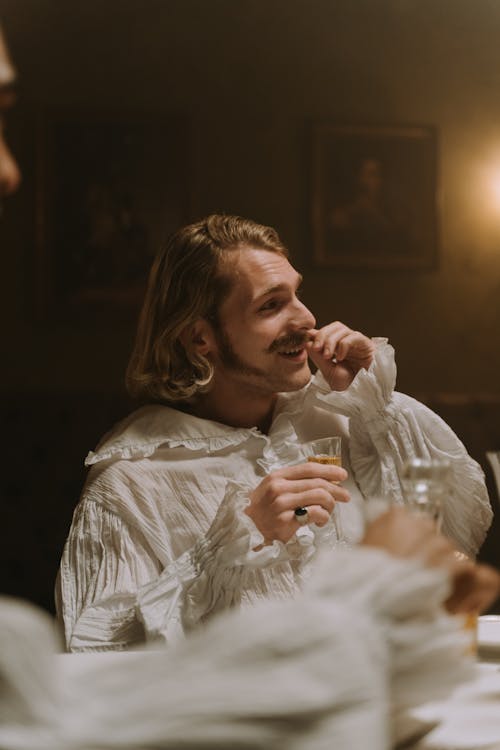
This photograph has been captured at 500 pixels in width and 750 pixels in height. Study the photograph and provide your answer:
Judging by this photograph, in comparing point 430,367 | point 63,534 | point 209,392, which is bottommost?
point 63,534

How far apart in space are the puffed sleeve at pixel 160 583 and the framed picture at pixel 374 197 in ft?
9.37

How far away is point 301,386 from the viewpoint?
225 centimetres

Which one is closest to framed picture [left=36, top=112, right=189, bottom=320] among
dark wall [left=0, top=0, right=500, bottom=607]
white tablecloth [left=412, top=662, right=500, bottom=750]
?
dark wall [left=0, top=0, right=500, bottom=607]

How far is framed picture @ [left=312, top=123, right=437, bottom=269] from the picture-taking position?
15.1 ft

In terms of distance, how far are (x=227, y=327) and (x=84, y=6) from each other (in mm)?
2805

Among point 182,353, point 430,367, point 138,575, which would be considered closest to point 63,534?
point 182,353

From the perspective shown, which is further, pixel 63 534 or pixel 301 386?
pixel 63 534

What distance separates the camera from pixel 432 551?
0.82m

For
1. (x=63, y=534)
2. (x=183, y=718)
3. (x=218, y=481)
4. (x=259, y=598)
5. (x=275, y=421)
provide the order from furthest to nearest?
(x=63, y=534), (x=275, y=421), (x=218, y=481), (x=259, y=598), (x=183, y=718)

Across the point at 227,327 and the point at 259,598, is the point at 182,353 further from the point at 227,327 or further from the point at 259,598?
the point at 259,598

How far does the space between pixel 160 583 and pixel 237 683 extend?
113cm

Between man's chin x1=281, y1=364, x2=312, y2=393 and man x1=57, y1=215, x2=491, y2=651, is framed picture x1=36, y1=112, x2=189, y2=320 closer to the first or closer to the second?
man x1=57, y1=215, x2=491, y2=651

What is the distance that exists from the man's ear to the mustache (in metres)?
0.17

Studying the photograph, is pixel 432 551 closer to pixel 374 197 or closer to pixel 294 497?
pixel 294 497
